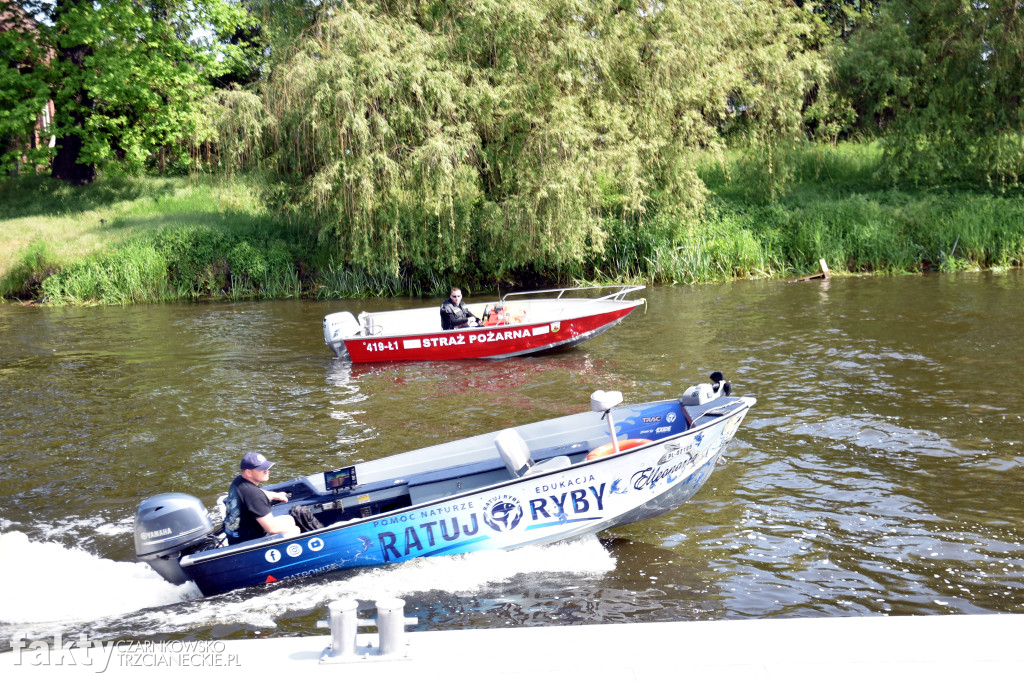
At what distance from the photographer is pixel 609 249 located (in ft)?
92.9

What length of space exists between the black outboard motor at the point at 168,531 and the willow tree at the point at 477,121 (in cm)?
1675

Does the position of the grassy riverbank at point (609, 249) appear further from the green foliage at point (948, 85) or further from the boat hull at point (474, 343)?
the boat hull at point (474, 343)

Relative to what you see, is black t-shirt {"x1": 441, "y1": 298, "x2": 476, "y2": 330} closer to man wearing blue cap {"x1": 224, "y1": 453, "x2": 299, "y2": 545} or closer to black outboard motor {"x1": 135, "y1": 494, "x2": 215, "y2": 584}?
man wearing blue cap {"x1": 224, "y1": 453, "x2": 299, "y2": 545}

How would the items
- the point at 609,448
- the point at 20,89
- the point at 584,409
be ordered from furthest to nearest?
the point at 20,89 < the point at 584,409 < the point at 609,448

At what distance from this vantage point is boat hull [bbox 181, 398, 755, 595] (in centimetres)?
756

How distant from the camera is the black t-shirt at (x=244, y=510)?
25.0 feet

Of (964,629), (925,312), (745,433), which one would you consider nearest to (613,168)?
(925,312)

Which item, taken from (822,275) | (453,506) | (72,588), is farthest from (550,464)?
(822,275)

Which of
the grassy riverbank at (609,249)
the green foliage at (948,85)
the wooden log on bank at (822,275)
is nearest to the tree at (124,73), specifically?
the grassy riverbank at (609,249)

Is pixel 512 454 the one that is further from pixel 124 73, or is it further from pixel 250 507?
pixel 124 73

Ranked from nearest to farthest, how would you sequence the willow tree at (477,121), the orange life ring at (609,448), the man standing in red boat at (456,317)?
1. the orange life ring at (609,448)
2. the man standing in red boat at (456,317)
3. the willow tree at (477,121)

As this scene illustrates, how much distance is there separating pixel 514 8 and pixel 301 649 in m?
21.3

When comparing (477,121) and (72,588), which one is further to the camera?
(477,121)

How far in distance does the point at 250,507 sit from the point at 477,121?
18.8m
